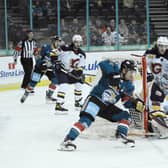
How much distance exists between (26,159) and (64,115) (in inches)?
114

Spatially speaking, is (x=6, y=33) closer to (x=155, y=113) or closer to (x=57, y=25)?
(x=57, y=25)

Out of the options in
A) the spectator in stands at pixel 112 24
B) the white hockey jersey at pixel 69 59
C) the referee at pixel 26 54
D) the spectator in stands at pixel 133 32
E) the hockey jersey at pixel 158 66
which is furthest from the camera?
the spectator in stands at pixel 133 32

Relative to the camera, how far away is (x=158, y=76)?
23.4 ft

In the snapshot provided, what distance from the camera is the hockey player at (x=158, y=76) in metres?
6.84

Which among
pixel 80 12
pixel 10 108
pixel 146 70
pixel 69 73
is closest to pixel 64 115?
pixel 69 73

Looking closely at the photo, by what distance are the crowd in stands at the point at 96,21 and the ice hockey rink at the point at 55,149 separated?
5.25 m

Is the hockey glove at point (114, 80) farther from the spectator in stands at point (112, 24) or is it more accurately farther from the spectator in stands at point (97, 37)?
the spectator in stands at point (112, 24)

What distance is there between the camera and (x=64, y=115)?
8.70 meters

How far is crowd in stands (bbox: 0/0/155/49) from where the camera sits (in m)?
13.7

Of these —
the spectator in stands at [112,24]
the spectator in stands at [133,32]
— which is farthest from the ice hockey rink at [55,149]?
the spectator in stands at [133,32]

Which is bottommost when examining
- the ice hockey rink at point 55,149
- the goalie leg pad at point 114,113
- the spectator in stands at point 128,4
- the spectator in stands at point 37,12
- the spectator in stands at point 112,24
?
the ice hockey rink at point 55,149

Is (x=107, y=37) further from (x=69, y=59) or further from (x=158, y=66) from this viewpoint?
(x=158, y=66)

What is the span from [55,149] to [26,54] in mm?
5788

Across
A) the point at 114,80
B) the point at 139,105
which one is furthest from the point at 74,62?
the point at 114,80
